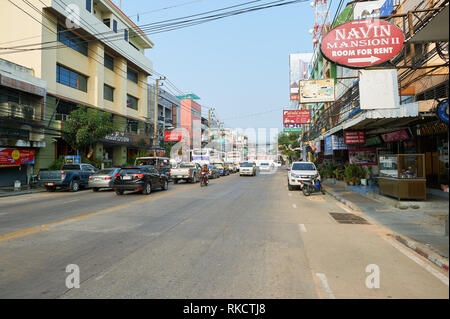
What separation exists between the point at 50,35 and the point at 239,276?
89.7ft

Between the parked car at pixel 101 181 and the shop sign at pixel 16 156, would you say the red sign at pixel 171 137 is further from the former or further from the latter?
the parked car at pixel 101 181

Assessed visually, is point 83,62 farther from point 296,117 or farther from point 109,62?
point 296,117

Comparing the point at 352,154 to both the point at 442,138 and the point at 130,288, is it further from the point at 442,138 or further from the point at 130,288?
the point at 130,288

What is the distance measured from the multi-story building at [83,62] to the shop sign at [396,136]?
51.1 feet

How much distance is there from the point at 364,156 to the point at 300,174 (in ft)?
18.3

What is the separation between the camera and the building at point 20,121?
61.3 ft

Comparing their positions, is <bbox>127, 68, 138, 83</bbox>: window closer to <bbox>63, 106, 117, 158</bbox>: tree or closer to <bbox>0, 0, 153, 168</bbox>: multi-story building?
<bbox>0, 0, 153, 168</bbox>: multi-story building

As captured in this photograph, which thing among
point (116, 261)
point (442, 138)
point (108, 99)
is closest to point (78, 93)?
point (108, 99)

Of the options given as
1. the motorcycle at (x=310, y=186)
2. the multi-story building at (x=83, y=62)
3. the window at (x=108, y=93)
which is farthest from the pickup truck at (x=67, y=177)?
the window at (x=108, y=93)

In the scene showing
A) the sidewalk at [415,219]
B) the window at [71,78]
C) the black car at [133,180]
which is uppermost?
the window at [71,78]

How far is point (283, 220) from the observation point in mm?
8547

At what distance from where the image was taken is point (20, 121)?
62.4 feet

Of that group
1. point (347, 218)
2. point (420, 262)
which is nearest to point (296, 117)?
point (347, 218)

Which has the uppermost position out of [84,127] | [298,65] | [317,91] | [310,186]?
[298,65]
